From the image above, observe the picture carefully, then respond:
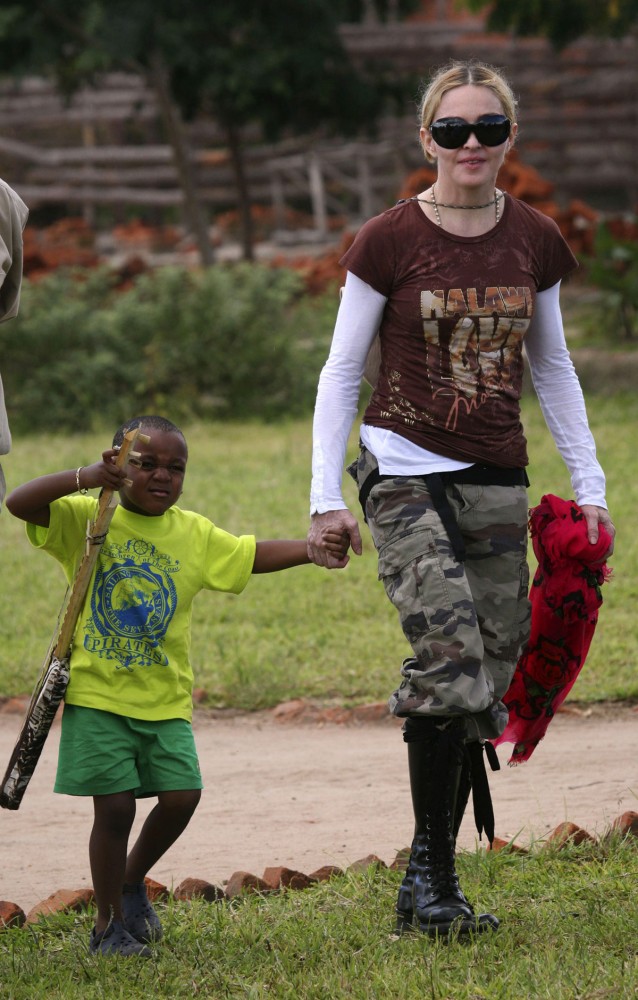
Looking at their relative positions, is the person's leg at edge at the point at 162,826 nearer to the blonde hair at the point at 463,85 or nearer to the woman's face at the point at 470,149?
the woman's face at the point at 470,149

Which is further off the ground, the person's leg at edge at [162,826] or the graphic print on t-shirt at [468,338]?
the graphic print on t-shirt at [468,338]

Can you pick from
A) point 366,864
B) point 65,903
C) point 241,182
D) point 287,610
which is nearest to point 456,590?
point 366,864

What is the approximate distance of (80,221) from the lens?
68.9ft

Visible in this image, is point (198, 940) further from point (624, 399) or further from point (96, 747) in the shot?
point (624, 399)

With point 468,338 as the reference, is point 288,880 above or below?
below

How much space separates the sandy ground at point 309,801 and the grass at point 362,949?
1.38ft

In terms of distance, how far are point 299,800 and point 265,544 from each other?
173cm

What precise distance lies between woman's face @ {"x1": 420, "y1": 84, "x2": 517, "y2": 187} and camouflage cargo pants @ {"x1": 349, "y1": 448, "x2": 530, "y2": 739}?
73 cm

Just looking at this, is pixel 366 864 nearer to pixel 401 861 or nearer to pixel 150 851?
pixel 401 861

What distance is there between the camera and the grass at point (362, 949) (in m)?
3.32

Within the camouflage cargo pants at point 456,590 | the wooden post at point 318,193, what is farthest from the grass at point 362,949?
the wooden post at point 318,193

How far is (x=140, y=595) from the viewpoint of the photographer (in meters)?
3.65

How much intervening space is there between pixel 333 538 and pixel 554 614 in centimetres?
78

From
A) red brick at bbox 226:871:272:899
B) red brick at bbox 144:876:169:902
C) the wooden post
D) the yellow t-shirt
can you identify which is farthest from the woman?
the wooden post
